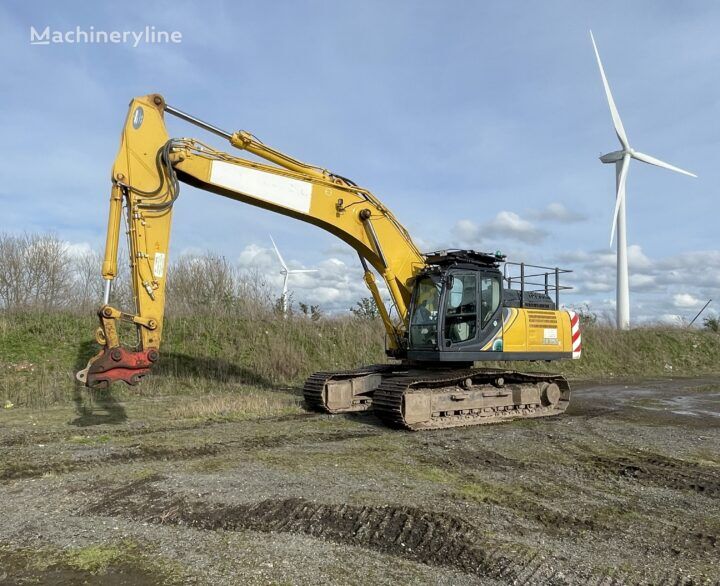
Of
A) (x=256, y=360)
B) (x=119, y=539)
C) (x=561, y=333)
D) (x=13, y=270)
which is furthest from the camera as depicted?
(x=13, y=270)

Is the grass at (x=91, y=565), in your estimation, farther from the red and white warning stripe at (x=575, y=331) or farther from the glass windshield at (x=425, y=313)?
the red and white warning stripe at (x=575, y=331)

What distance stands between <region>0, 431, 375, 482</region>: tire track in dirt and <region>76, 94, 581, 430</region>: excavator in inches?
37.4

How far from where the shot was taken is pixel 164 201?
8.91 meters

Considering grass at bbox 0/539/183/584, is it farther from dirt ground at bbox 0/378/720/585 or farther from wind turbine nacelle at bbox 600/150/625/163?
wind turbine nacelle at bbox 600/150/625/163

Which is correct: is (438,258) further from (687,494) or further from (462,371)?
(687,494)

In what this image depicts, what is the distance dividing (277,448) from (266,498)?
2.60 metres

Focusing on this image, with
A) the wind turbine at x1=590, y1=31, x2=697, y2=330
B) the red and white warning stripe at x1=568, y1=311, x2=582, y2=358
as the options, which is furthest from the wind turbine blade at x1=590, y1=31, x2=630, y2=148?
the red and white warning stripe at x1=568, y1=311, x2=582, y2=358

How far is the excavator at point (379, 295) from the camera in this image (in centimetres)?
864

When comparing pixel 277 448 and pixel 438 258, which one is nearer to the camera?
pixel 277 448

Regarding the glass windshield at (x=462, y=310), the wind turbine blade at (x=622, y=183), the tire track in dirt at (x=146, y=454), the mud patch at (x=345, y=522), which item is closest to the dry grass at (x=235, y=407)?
the tire track in dirt at (x=146, y=454)

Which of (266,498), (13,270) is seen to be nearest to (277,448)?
(266,498)

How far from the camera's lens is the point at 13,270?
2259 centimetres

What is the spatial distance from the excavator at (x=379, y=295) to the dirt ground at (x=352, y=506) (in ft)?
3.59

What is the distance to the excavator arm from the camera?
8289 millimetres
